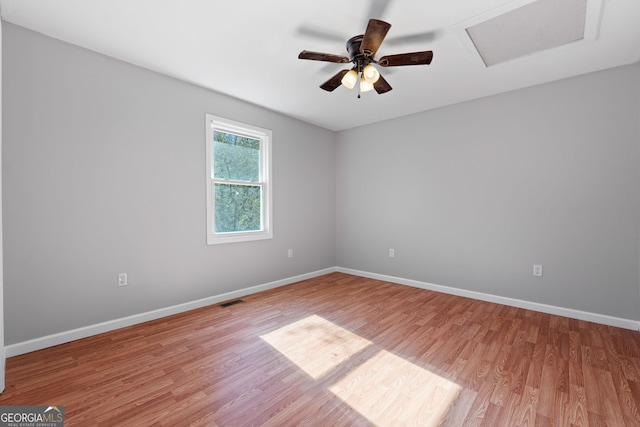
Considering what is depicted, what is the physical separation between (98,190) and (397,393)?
9.67 feet

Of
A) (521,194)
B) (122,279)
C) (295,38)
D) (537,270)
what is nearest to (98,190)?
(122,279)

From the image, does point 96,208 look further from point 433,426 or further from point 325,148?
point 325,148

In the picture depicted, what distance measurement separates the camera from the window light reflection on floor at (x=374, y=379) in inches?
62.6

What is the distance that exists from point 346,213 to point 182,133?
2.89 metres

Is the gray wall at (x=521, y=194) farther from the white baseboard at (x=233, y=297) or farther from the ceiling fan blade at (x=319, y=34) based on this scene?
the ceiling fan blade at (x=319, y=34)

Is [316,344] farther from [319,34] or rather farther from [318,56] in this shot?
[319,34]

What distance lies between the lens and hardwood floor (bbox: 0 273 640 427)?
5.16ft

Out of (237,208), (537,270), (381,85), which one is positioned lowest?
(537,270)

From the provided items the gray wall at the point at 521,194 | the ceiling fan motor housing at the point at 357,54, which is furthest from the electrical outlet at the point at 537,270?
the ceiling fan motor housing at the point at 357,54

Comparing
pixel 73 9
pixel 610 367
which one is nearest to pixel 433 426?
pixel 610 367

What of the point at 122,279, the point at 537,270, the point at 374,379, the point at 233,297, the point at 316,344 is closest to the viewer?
the point at 374,379

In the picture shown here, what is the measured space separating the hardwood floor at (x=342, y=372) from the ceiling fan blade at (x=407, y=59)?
2.29 meters

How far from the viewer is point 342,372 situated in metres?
1.97

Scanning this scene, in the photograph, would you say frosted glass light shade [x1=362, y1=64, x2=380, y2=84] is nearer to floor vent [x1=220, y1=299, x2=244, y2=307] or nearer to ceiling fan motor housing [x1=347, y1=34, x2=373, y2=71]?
ceiling fan motor housing [x1=347, y1=34, x2=373, y2=71]
